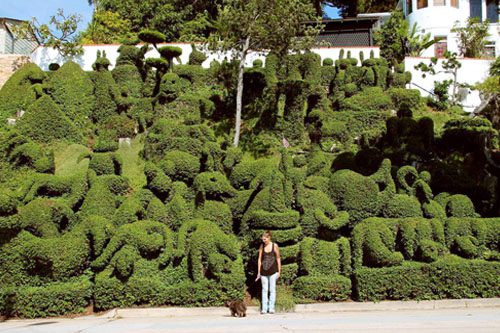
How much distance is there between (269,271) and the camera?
309 inches

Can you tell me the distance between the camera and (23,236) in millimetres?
8148

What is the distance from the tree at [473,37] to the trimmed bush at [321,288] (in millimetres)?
21540

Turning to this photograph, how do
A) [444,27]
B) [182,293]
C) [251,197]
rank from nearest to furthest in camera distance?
[182,293], [251,197], [444,27]

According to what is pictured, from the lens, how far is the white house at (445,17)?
27.7 metres

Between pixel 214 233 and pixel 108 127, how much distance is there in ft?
29.1

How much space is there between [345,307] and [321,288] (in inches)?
20.2

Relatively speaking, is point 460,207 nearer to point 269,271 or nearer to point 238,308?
point 269,271

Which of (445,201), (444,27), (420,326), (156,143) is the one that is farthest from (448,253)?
(444,27)

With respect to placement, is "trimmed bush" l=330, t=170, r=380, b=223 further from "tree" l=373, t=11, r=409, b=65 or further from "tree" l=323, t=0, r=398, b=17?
"tree" l=323, t=0, r=398, b=17

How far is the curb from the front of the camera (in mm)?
7914

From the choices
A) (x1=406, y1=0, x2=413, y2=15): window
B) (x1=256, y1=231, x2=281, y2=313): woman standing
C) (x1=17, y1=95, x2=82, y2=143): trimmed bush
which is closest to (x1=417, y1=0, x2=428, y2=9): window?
(x1=406, y1=0, x2=413, y2=15): window

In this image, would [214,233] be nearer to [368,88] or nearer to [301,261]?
[301,261]

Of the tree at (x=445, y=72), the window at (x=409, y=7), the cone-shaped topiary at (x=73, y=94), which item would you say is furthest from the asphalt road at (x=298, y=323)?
the window at (x=409, y=7)

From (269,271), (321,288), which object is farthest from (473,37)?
(269,271)
